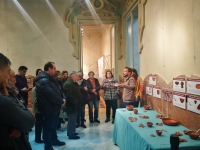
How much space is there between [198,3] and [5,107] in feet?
6.94

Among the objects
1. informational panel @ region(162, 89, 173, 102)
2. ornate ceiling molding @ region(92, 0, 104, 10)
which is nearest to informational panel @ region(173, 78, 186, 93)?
informational panel @ region(162, 89, 173, 102)

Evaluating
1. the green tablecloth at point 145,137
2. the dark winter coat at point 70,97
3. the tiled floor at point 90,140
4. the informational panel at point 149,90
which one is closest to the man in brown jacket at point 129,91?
the informational panel at point 149,90

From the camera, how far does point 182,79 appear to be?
232cm

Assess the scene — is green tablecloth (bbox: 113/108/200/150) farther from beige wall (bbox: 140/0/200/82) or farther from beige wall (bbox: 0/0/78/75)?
beige wall (bbox: 0/0/78/75)

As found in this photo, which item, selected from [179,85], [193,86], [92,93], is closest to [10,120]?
[193,86]

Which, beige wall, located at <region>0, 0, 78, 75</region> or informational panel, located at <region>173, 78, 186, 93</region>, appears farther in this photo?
beige wall, located at <region>0, 0, 78, 75</region>

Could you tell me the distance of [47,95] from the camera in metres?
2.75

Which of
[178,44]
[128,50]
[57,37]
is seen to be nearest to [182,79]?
[178,44]

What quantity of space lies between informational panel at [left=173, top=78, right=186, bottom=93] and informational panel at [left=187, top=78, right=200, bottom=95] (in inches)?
4.0

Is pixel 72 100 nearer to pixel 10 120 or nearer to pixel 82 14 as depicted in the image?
pixel 10 120

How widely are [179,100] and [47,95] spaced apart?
1875 millimetres

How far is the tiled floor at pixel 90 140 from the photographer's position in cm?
322

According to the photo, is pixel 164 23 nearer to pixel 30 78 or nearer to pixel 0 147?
pixel 0 147

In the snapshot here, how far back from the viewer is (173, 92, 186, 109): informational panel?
229 cm
